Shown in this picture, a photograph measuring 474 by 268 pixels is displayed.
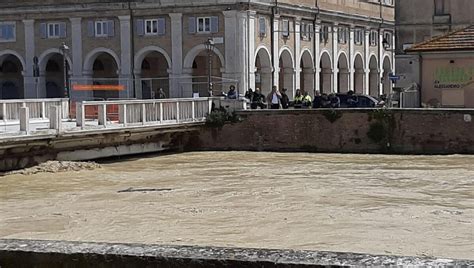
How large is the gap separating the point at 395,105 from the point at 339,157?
257 inches

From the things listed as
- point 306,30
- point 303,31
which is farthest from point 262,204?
point 306,30

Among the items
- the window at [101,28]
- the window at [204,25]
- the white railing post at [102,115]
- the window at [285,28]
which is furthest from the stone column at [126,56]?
the white railing post at [102,115]

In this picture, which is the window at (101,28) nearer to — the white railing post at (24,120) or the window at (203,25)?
the window at (203,25)

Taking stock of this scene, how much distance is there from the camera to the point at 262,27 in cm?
5322

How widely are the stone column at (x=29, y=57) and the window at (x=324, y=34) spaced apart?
2130 cm

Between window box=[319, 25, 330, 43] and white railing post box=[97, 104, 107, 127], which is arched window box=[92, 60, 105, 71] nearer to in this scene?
window box=[319, 25, 330, 43]

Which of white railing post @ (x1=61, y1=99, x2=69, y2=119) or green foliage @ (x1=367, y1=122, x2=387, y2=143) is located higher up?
white railing post @ (x1=61, y1=99, x2=69, y2=119)

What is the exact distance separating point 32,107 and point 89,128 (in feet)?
7.32

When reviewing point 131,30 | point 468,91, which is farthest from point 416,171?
point 131,30

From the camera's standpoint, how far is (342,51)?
213ft

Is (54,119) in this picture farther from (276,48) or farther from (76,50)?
(276,48)

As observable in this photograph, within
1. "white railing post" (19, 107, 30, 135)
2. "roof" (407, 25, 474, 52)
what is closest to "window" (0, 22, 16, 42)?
"roof" (407, 25, 474, 52)

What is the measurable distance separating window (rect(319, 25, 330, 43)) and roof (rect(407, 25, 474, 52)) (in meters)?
23.0

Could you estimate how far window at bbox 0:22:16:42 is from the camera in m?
57.3
